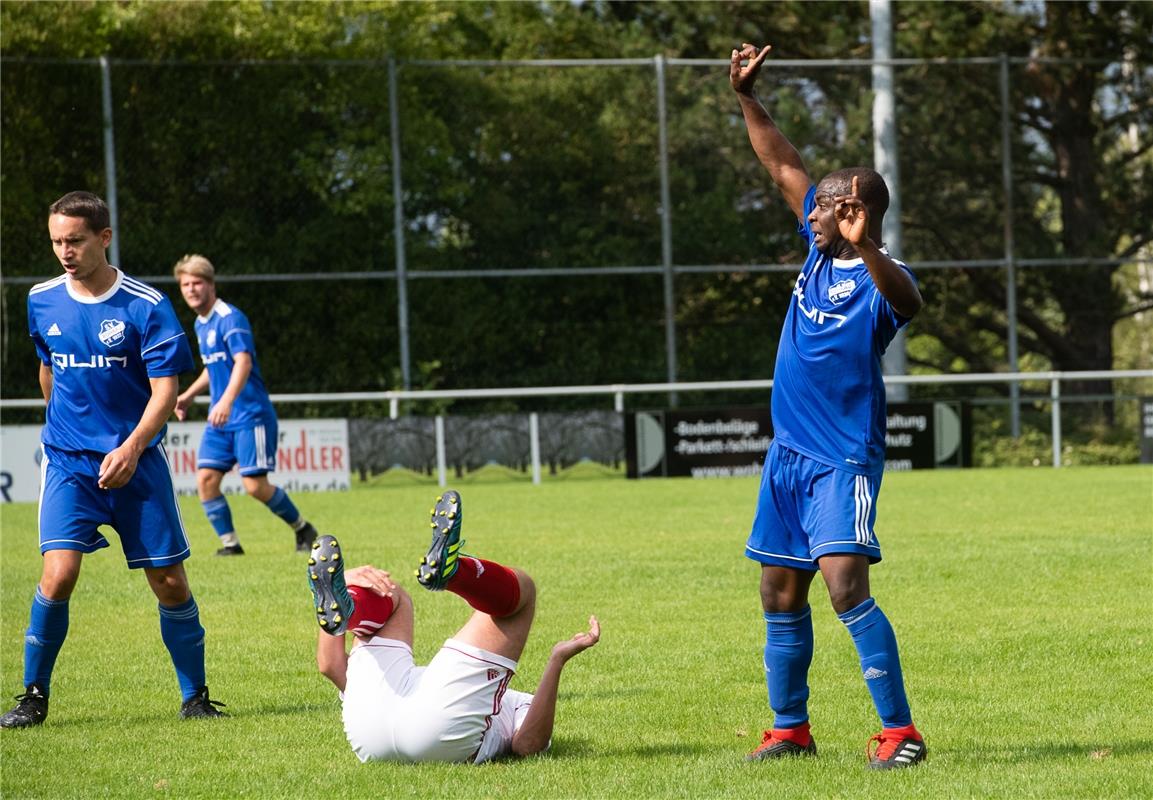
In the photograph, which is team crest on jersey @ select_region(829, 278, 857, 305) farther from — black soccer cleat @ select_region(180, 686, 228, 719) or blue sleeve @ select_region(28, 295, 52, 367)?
blue sleeve @ select_region(28, 295, 52, 367)

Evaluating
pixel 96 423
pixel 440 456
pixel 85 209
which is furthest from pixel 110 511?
pixel 440 456

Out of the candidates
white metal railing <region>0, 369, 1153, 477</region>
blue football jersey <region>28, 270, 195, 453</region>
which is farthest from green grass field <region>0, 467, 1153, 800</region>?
white metal railing <region>0, 369, 1153, 477</region>

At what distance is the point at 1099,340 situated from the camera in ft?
83.0

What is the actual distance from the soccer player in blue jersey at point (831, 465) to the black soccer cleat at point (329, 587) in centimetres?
145

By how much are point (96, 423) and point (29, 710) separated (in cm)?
126

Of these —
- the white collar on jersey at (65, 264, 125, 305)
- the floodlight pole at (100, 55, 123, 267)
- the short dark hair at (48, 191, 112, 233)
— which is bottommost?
the white collar on jersey at (65, 264, 125, 305)

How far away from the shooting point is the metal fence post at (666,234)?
22.4m

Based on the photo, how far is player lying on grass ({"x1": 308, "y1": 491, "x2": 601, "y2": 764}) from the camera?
17.4 feet

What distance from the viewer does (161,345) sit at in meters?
6.45

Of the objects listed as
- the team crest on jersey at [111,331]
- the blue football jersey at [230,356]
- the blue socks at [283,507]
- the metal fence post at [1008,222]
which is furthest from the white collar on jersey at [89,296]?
the metal fence post at [1008,222]

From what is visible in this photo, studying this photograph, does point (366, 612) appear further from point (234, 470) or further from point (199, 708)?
point (234, 470)

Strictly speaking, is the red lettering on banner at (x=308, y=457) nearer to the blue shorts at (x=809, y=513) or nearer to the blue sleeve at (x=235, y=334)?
the blue sleeve at (x=235, y=334)

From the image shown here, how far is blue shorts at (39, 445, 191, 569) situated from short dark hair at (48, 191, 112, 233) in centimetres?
97

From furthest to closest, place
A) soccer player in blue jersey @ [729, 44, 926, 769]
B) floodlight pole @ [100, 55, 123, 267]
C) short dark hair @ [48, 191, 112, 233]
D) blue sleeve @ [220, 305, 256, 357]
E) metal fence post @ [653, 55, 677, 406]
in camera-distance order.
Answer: metal fence post @ [653, 55, 677, 406]
floodlight pole @ [100, 55, 123, 267]
blue sleeve @ [220, 305, 256, 357]
short dark hair @ [48, 191, 112, 233]
soccer player in blue jersey @ [729, 44, 926, 769]
